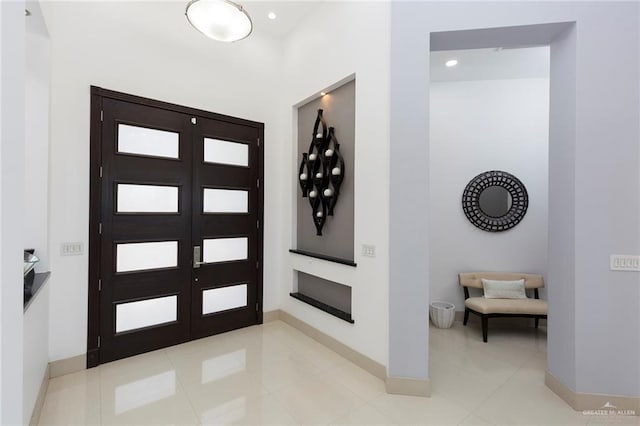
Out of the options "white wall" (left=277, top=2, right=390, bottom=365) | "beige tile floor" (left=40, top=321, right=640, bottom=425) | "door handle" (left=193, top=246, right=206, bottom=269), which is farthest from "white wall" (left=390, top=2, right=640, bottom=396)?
"door handle" (left=193, top=246, right=206, bottom=269)

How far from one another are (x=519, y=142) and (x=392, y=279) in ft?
10.4

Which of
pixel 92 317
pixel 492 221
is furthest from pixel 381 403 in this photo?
pixel 492 221

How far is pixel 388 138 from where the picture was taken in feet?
7.96

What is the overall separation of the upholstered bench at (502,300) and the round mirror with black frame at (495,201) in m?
0.68

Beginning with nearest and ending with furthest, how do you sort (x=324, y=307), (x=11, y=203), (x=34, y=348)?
1. (x=11, y=203)
2. (x=34, y=348)
3. (x=324, y=307)

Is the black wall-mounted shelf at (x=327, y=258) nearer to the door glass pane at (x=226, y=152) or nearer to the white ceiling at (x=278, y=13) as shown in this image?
the door glass pane at (x=226, y=152)

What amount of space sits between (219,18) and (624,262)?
11.7 ft

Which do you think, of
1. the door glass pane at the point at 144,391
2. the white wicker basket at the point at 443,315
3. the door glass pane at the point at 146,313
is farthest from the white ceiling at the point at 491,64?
the door glass pane at the point at 144,391

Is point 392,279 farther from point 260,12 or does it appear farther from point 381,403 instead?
point 260,12

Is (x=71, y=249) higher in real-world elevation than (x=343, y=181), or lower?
lower

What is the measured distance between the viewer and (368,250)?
2.69m

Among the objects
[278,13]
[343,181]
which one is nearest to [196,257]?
[343,181]

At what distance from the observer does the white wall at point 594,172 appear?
207cm

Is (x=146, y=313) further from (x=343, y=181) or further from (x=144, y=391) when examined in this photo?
(x=343, y=181)
